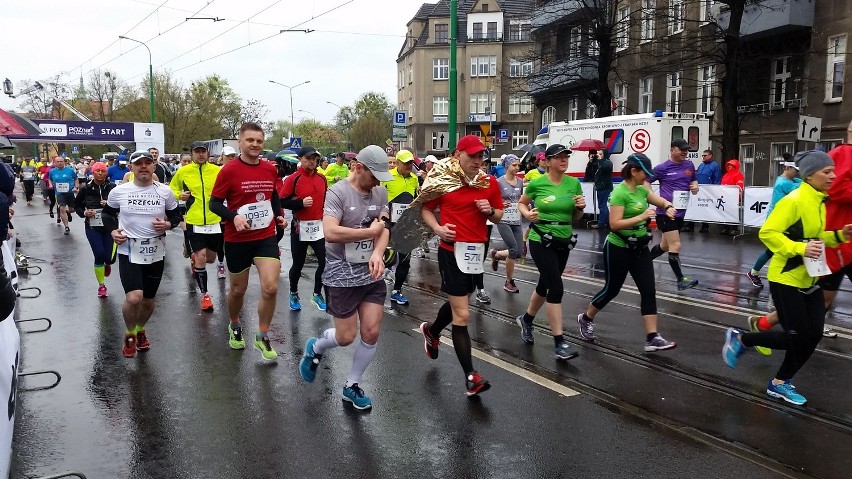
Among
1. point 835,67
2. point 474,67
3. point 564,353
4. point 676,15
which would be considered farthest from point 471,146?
point 474,67

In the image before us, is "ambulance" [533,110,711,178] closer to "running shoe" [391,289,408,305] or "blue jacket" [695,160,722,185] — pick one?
"blue jacket" [695,160,722,185]

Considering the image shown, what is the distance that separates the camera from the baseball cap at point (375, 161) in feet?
16.9

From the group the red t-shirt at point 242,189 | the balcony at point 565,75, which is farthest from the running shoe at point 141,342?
the balcony at point 565,75

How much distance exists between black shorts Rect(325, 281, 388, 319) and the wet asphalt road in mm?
730

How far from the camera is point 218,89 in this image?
211 ft

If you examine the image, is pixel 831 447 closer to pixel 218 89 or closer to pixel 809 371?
pixel 809 371

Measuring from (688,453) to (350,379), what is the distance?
2.35 m

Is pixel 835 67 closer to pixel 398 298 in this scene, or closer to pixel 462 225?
pixel 398 298

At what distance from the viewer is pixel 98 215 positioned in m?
9.55

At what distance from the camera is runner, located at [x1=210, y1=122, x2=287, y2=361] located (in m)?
6.59

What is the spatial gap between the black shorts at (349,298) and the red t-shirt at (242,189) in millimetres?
1621

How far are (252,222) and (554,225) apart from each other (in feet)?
8.81

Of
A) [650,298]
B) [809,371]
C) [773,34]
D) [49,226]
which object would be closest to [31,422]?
[650,298]

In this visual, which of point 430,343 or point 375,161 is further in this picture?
point 430,343
